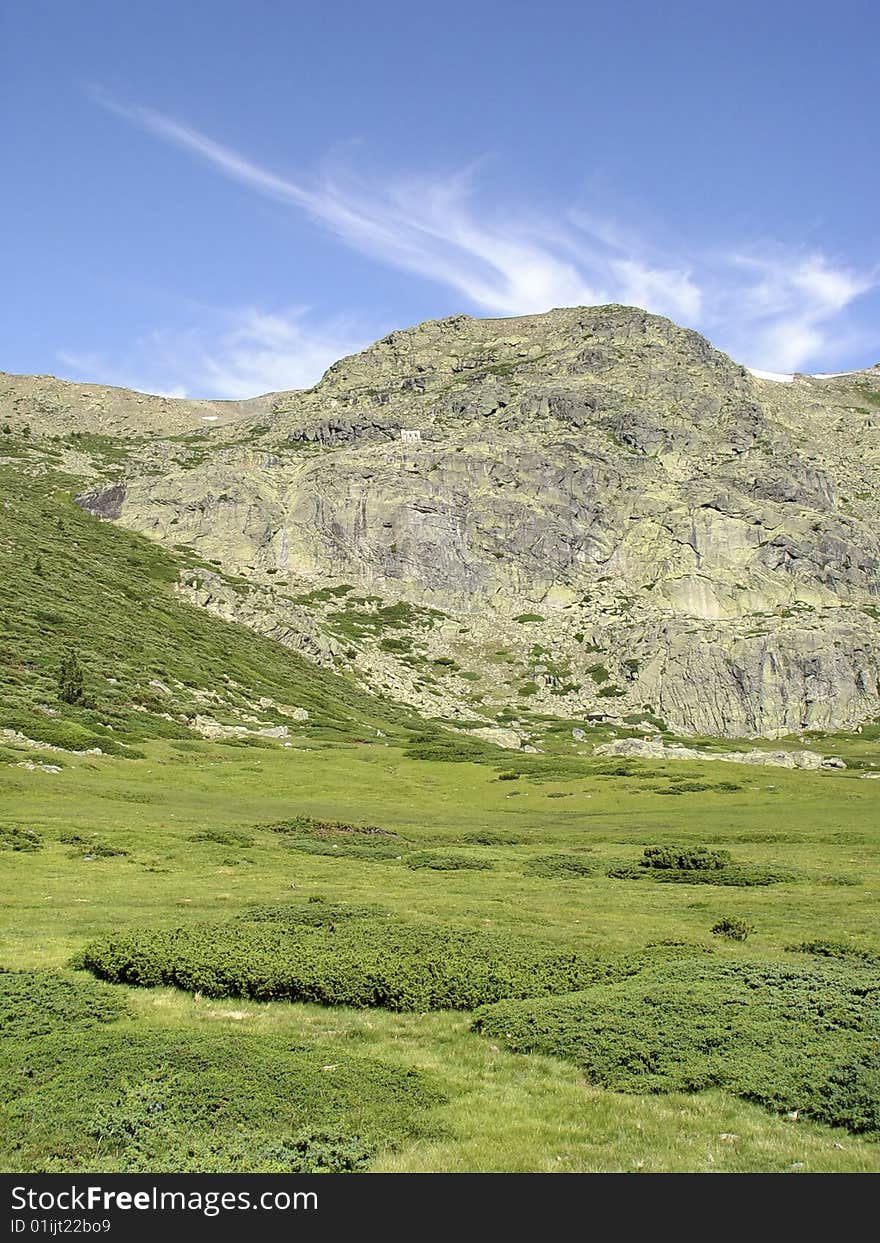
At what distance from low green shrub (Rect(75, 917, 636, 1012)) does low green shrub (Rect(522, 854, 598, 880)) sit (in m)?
15.6

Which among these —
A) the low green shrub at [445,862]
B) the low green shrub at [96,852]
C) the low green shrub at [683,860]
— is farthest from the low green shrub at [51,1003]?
the low green shrub at [683,860]

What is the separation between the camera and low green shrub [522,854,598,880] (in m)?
36.8

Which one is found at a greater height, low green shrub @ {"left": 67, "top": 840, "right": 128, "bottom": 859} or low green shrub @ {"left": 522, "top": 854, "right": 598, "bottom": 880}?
low green shrub @ {"left": 522, "top": 854, "right": 598, "bottom": 880}

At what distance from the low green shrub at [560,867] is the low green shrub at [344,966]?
15.6 m

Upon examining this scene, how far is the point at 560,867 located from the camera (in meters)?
38.3

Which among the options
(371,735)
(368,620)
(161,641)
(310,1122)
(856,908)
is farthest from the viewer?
(368,620)

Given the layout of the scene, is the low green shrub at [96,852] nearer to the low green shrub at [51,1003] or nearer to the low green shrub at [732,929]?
the low green shrub at [51,1003]

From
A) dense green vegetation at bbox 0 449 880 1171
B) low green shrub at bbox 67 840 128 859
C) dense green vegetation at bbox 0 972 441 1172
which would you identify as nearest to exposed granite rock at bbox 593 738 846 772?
dense green vegetation at bbox 0 449 880 1171

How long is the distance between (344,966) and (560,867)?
21.2 metres

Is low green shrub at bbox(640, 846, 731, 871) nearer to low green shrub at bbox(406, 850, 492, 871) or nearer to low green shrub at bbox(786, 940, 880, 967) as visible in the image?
low green shrub at bbox(406, 850, 492, 871)

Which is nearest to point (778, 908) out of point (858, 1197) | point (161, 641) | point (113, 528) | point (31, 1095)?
point (858, 1197)

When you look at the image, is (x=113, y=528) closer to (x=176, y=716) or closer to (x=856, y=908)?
(x=176, y=716)

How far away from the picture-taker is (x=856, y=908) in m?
28.9

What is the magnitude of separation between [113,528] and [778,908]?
184m
